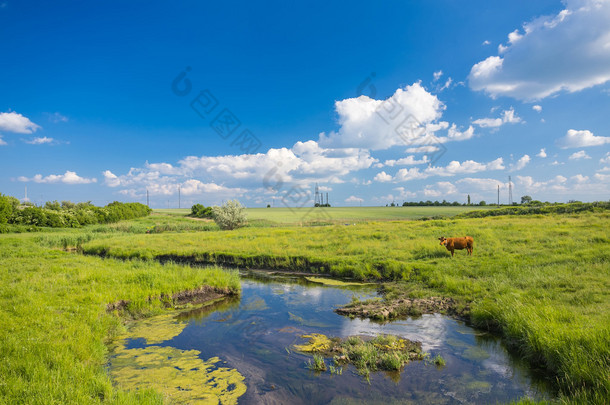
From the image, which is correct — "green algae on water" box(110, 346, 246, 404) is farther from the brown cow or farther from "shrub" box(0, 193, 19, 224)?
"shrub" box(0, 193, 19, 224)

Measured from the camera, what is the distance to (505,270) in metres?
15.4

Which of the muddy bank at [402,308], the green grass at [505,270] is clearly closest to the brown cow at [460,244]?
the green grass at [505,270]

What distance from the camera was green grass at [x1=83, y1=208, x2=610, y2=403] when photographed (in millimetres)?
7375

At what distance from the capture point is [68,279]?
14203 mm

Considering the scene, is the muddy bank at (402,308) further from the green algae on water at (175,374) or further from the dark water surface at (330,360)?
the green algae on water at (175,374)

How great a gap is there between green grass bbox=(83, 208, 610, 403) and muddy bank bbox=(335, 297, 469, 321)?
0.59m

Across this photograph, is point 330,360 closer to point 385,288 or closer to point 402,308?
point 402,308

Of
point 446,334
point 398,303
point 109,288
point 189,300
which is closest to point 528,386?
point 446,334

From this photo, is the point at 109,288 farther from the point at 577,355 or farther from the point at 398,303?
the point at 577,355

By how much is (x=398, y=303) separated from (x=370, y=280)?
204 inches

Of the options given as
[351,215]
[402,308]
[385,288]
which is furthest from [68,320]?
[351,215]

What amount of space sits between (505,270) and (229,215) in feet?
151

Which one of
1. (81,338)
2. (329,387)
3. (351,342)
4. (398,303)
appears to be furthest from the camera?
(398,303)

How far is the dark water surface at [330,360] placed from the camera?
22.9 feet
